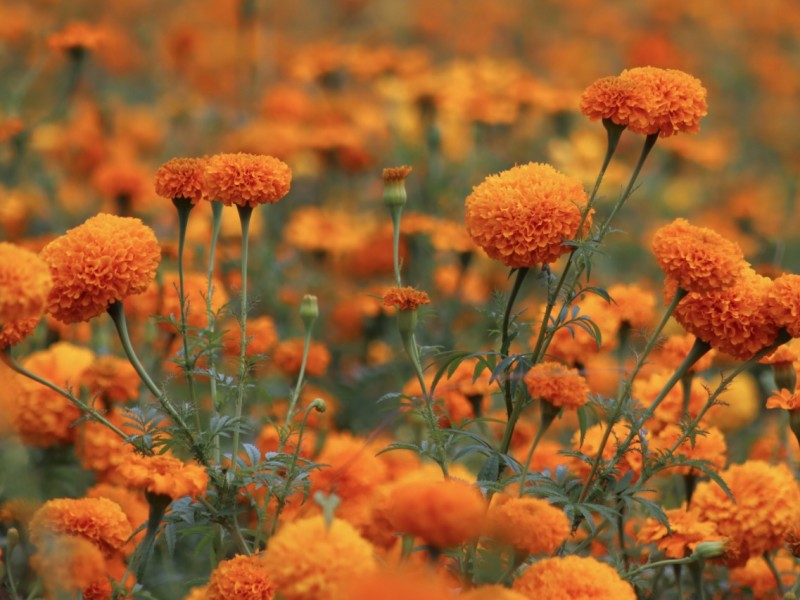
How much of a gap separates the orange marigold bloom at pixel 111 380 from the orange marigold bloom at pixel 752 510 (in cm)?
118

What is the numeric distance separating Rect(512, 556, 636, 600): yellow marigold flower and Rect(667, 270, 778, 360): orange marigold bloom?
439 mm

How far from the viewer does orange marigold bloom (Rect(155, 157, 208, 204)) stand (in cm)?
190

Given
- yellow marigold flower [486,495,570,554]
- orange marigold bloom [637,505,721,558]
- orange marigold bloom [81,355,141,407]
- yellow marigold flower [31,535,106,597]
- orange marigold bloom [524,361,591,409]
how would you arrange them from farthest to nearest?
orange marigold bloom [81,355,141,407] < orange marigold bloom [637,505,721,558] < orange marigold bloom [524,361,591,409] < yellow marigold flower [486,495,570,554] < yellow marigold flower [31,535,106,597]

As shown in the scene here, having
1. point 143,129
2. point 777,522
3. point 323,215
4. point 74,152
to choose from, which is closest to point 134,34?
point 143,129

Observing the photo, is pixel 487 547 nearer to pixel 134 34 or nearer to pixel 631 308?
pixel 631 308

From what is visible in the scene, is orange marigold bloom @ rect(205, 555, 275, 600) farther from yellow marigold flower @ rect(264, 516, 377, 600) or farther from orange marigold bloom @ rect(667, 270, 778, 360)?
orange marigold bloom @ rect(667, 270, 778, 360)

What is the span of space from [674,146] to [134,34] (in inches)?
129

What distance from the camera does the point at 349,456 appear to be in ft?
7.56

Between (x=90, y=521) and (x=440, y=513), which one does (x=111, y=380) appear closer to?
(x=90, y=521)

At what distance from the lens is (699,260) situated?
68.8 inches

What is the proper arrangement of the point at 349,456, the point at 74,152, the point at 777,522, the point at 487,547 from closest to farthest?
the point at 487,547 < the point at 777,522 < the point at 349,456 < the point at 74,152

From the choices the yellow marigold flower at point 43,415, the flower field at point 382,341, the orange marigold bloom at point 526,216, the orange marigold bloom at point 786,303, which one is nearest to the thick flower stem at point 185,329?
the flower field at point 382,341

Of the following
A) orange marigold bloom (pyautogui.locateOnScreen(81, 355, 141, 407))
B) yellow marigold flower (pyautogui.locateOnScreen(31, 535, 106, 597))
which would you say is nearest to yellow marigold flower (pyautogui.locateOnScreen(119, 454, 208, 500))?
Result: yellow marigold flower (pyautogui.locateOnScreen(31, 535, 106, 597))

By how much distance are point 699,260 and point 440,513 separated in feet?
2.19
